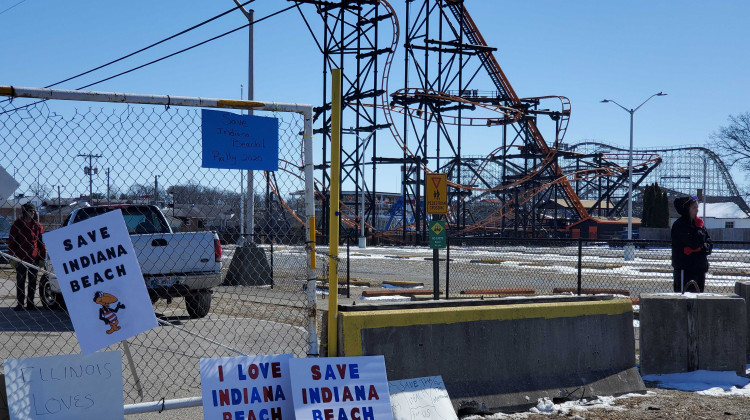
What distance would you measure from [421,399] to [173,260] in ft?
17.8

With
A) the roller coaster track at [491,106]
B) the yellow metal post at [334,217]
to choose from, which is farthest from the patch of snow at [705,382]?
the roller coaster track at [491,106]

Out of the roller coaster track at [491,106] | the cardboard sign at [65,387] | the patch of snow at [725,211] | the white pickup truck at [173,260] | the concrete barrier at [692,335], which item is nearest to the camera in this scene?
the cardboard sign at [65,387]

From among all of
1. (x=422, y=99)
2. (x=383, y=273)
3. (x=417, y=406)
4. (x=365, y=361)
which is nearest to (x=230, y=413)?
(x=365, y=361)

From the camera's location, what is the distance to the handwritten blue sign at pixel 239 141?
4973 millimetres

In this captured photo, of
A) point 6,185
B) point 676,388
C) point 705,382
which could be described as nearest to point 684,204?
point 705,382

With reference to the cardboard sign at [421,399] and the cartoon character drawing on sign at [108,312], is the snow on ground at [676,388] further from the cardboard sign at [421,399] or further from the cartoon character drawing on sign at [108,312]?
the cartoon character drawing on sign at [108,312]

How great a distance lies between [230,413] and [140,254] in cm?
500

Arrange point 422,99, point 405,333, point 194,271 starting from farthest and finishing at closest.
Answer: point 422,99, point 194,271, point 405,333

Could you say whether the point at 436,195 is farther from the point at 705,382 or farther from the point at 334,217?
the point at 334,217

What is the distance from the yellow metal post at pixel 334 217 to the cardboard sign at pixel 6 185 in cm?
200

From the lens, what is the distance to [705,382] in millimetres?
7180

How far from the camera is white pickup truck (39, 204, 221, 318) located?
30.6 feet

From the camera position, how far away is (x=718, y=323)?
24.3 ft

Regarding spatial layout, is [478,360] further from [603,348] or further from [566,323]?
[603,348]
